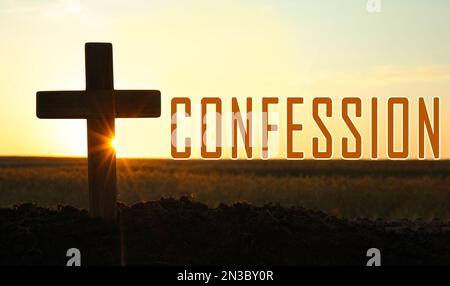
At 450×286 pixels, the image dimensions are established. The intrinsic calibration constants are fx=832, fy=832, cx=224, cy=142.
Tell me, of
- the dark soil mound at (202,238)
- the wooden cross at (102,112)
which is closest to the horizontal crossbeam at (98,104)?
the wooden cross at (102,112)

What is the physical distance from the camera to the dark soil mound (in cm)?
899

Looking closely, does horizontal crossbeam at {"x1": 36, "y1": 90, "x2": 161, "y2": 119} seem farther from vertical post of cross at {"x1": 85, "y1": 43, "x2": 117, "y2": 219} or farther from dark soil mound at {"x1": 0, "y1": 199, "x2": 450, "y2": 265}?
dark soil mound at {"x1": 0, "y1": 199, "x2": 450, "y2": 265}

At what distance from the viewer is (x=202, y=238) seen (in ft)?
30.8

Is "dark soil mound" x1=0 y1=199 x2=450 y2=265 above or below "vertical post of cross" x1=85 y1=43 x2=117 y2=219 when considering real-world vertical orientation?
below

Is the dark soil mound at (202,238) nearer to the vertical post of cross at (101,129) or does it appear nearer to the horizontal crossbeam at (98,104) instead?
the vertical post of cross at (101,129)

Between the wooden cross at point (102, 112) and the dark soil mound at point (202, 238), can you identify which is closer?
the dark soil mound at point (202, 238)

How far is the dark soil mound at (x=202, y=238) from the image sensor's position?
8.99 meters

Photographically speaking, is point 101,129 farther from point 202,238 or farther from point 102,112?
point 202,238

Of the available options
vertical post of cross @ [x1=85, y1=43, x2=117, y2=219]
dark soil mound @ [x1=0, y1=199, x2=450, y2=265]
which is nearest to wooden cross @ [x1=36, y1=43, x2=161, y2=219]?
vertical post of cross @ [x1=85, y1=43, x2=117, y2=219]

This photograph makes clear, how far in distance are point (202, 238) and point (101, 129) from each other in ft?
6.06

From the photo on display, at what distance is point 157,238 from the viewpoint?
9336 millimetres
